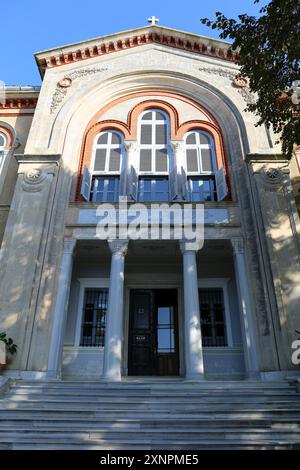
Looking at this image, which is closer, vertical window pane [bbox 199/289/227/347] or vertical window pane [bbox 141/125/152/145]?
vertical window pane [bbox 199/289/227/347]

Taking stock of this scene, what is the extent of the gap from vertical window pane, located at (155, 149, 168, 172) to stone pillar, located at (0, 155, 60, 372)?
3.94 meters

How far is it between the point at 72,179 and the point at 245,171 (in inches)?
257

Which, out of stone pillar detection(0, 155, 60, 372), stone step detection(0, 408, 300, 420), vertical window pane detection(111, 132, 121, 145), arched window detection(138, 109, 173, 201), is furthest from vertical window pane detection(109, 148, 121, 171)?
stone step detection(0, 408, 300, 420)

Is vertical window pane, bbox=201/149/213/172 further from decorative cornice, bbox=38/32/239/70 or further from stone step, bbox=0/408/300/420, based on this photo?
stone step, bbox=0/408/300/420

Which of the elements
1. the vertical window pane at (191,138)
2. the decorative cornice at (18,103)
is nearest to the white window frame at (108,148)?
the vertical window pane at (191,138)

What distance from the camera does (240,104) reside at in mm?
14695

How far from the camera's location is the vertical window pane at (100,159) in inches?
552

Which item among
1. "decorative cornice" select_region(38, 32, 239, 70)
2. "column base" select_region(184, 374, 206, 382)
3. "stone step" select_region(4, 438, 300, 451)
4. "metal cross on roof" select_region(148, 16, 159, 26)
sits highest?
"metal cross on roof" select_region(148, 16, 159, 26)

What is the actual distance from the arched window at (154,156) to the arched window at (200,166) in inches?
33.0

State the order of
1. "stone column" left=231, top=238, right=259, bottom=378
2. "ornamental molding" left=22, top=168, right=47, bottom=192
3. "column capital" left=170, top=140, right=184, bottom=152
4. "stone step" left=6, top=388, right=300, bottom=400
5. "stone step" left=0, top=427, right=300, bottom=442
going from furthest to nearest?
1. "column capital" left=170, top=140, right=184, bottom=152
2. "ornamental molding" left=22, top=168, right=47, bottom=192
3. "stone column" left=231, top=238, right=259, bottom=378
4. "stone step" left=6, top=388, right=300, bottom=400
5. "stone step" left=0, top=427, right=300, bottom=442

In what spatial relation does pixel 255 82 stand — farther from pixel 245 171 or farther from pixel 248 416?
pixel 248 416

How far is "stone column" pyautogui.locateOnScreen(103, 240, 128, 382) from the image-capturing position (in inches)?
381

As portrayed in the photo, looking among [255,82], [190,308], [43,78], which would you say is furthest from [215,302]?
[43,78]

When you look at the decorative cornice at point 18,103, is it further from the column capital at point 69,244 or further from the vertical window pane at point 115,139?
the column capital at point 69,244
